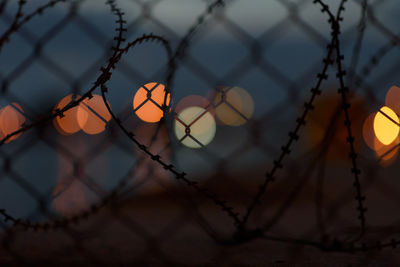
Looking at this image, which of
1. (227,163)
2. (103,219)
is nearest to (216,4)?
(227,163)

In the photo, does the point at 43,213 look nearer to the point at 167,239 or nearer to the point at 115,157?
the point at 167,239

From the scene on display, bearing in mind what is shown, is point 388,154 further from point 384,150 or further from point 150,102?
point 384,150

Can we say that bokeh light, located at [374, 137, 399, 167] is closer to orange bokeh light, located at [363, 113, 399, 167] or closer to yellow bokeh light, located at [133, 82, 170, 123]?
orange bokeh light, located at [363, 113, 399, 167]

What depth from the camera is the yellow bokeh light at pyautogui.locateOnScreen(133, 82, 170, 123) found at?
1.80 meters

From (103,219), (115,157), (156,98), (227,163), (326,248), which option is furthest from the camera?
(115,157)

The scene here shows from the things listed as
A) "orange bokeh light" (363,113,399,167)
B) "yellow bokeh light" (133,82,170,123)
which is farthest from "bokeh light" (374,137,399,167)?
"yellow bokeh light" (133,82,170,123)

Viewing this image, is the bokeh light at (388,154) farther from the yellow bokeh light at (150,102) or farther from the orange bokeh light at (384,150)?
the yellow bokeh light at (150,102)

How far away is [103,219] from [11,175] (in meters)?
0.61

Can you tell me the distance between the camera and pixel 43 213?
1698mm

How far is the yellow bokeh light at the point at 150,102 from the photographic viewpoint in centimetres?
180

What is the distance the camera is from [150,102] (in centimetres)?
179

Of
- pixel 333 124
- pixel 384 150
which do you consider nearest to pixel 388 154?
pixel 333 124

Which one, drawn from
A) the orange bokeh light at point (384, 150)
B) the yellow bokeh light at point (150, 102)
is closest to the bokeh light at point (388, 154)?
the orange bokeh light at point (384, 150)

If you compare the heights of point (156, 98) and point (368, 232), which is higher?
point (156, 98)
